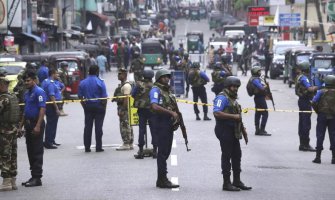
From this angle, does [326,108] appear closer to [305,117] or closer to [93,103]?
[305,117]

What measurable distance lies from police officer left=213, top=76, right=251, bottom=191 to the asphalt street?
375mm

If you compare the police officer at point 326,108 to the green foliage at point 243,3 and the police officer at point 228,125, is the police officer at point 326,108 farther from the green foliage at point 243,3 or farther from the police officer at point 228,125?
the green foliage at point 243,3

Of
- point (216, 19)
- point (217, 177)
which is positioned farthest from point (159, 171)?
point (216, 19)

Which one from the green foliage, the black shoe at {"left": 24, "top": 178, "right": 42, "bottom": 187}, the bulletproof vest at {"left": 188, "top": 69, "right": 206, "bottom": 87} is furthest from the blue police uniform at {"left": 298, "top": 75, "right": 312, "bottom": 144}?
the green foliage

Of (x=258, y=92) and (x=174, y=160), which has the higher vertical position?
(x=258, y=92)

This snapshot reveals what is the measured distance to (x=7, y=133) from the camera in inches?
548

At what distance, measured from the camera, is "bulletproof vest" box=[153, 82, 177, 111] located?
13844 millimetres

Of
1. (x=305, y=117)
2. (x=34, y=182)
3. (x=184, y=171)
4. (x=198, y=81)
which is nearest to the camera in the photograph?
(x=34, y=182)

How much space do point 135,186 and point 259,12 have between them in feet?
259

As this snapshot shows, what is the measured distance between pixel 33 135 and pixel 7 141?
0.55 meters

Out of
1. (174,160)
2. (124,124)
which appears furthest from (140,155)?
(124,124)

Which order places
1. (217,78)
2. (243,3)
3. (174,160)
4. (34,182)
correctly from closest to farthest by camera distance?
(34,182)
(174,160)
(217,78)
(243,3)

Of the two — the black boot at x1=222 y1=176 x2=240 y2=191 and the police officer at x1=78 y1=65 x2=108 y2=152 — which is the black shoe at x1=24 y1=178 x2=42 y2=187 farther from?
the police officer at x1=78 y1=65 x2=108 y2=152

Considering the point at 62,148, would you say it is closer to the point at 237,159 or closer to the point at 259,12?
the point at 237,159
